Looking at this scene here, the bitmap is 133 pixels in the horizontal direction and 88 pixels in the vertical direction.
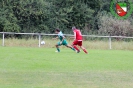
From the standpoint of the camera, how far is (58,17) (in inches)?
1939

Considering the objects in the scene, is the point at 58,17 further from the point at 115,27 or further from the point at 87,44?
the point at 87,44

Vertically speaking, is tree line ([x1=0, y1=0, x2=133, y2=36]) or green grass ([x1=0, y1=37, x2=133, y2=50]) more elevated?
tree line ([x1=0, y1=0, x2=133, y2=36])

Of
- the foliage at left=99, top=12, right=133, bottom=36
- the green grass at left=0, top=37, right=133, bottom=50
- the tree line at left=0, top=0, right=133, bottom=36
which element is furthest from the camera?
the foliage at left=99, top=12, right=133, bottom=36

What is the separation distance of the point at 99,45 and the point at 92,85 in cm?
2364

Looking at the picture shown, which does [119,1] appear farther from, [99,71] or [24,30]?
[99,71]

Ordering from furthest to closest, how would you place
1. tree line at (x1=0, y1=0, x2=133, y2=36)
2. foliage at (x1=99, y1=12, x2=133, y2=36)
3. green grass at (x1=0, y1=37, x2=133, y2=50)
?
foliage at (x1=99, y1=12, x2=133, y2=36) < tree line at (x1=0, y1=0, x2=133, y2=36) < green grass at (x1=0, y1=37, x2=133, y2=50)

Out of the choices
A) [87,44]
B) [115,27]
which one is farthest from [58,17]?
[87,44]

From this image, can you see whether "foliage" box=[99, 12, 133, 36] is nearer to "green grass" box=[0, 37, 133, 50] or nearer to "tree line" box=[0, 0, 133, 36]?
"tree line" box=[0, 0, 133, 36]

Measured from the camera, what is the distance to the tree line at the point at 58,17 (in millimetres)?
45844

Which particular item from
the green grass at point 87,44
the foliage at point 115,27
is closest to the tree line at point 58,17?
the foliage at point 115,27

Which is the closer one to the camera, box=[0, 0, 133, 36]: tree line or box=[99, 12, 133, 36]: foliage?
box=[0, 0, 133, 36]: tree line

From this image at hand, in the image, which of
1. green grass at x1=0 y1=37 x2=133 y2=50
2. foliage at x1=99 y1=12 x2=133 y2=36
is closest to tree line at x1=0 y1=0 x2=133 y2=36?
foliage at x1=99 y1=12 x2=133 y2=36

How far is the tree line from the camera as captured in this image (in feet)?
150

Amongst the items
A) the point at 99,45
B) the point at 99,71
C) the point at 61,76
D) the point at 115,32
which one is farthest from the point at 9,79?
the point at 115,32
